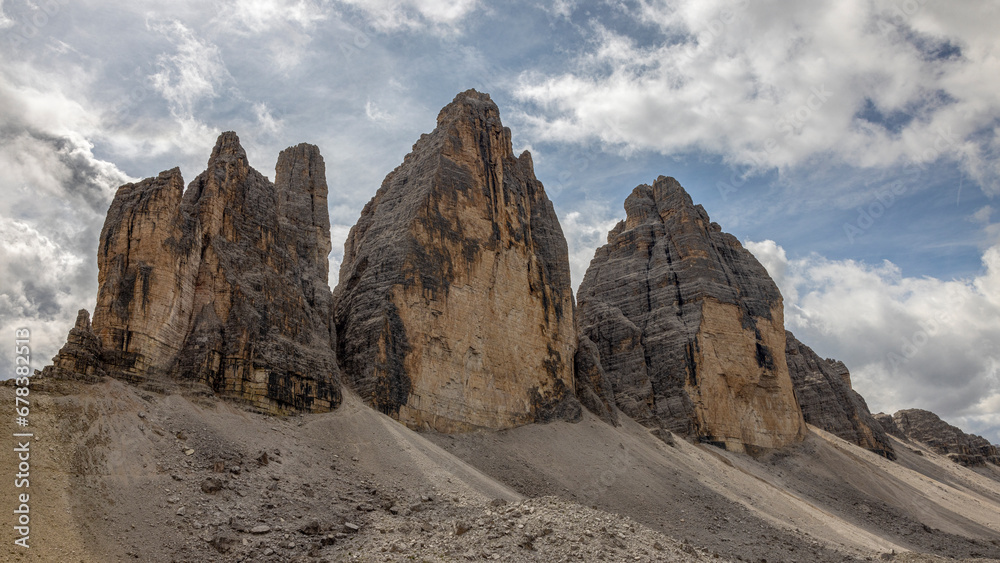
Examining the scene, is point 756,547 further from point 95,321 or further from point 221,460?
point 95,321

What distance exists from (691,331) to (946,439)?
58.1 m

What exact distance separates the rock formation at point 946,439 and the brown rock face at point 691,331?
149 feet

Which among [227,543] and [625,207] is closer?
[227,543]

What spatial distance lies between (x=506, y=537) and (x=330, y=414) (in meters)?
14.2

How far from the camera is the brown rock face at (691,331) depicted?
192 feet

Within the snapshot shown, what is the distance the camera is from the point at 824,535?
1497 inches

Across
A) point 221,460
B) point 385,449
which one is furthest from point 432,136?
point 221,460

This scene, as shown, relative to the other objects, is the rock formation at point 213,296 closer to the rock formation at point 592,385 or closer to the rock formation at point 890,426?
the rock formation at point 592,385

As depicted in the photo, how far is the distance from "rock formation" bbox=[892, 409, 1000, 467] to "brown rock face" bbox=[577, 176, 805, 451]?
45339mm

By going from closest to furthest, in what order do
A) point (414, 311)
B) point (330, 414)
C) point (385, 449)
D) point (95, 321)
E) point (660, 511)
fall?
point (95, 321) < point (385, 449) < point (330, 414) < point (660, 511) < point (414, 311)

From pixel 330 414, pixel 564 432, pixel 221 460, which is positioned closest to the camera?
pixel 221 460

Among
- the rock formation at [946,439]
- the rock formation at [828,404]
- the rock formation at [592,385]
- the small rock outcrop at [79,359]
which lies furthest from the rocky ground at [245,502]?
the rock formation at [946,439]

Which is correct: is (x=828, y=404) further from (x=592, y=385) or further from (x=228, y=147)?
(x=228, y=147)

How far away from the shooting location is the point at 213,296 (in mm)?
32781
